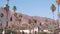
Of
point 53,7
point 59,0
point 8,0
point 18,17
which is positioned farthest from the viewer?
point 18,17

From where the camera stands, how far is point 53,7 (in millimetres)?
94062

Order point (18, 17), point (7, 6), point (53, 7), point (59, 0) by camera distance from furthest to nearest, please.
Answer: point (18, 17)
point (53, 7)
point (7, 6)
point (59, 0)

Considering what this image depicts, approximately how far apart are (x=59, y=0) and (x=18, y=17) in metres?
45.7

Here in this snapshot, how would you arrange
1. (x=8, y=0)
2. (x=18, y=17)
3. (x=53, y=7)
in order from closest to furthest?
(x=8, y=0), (x=53, y=7), (x=18, y=17)

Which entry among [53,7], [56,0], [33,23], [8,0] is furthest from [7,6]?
[33,23]

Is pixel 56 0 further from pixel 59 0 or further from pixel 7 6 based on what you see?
pixel 7 6

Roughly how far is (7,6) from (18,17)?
28326mm

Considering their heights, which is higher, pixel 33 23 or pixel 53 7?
pixel 53 7

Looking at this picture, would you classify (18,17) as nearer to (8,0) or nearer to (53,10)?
(53,10)

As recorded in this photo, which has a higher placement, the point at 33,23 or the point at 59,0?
the point at 59,0

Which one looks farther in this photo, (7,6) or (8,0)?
(7,6)

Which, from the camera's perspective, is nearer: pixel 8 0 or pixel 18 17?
pixel 8 0

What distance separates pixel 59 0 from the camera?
194 feet

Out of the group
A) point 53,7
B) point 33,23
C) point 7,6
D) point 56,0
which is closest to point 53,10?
point 53,7
